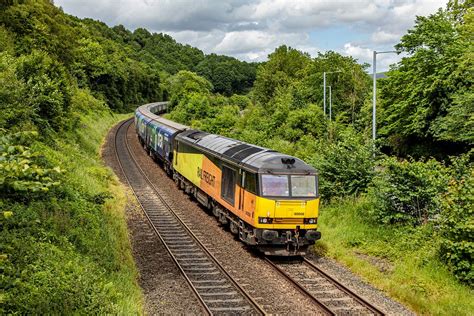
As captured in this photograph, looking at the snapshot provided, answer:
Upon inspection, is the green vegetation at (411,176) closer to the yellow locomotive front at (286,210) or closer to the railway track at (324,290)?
the railway track at (324,290)

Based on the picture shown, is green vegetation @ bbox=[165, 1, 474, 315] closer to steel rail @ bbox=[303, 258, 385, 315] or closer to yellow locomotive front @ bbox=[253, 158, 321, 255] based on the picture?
steel rail @ bbox=[303, 258, 385, 315]

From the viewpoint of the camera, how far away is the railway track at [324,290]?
11539mm

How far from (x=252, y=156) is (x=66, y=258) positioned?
7.27 meters

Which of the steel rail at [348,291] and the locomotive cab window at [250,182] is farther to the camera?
the locomotive cab window at [250,182]

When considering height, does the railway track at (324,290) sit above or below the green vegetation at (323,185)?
below

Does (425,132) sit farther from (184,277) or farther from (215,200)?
(184,277)

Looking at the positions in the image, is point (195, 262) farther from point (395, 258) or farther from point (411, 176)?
point (411, 176)

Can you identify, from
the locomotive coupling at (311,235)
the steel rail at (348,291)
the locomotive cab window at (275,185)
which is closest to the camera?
the steel rail at (348,291)

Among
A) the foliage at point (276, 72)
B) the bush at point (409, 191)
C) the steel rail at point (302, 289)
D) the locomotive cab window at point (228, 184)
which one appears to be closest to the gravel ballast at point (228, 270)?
the steel rail at point (302, 289)

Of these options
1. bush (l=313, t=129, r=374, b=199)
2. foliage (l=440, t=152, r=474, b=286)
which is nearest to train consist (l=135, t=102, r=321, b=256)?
foliage (l=440, t=152, r=474, b=286)

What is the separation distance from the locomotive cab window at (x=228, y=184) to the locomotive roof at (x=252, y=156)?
45cm

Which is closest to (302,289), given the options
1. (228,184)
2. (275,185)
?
(275,185)

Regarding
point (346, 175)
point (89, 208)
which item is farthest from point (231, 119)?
point (89, 208)

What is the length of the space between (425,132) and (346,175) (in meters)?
14.6
